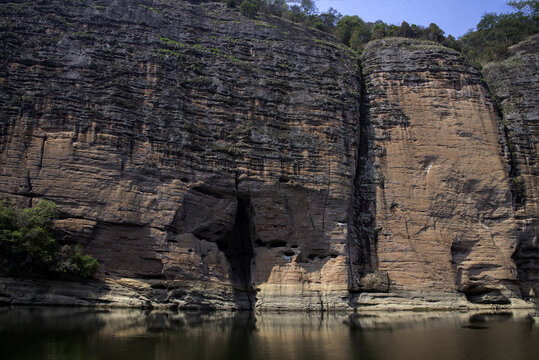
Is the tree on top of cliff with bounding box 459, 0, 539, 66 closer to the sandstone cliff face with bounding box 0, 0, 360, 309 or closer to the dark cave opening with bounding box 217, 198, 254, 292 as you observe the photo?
the sandstone cliff face with bounding box 0, 0, 360, 309

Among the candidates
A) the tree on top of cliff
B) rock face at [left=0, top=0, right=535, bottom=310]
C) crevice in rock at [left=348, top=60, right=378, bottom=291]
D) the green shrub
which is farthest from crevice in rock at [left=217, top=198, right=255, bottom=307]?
Result: the tree on top of cliff

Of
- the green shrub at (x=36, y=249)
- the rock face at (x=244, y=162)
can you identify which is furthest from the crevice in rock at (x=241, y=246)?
the green shrub at (x=36, y=249)

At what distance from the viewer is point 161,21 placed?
32.7 meters

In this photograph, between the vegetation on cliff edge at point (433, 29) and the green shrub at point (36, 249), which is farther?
the vegetation on cliff edge at point (433, 29)

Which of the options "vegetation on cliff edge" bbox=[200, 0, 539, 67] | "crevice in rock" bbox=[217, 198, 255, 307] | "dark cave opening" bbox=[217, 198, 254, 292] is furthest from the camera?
"vegetation on cliff edge" bbox=[200, 0, 539, 67]

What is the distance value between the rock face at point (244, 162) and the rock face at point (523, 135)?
52.5 inches

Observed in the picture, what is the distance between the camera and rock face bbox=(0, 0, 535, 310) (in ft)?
81.4

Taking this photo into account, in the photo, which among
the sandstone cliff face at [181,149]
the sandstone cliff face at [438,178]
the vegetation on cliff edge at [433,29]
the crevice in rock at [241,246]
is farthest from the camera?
the vegetation on cliff edge at [433,29]

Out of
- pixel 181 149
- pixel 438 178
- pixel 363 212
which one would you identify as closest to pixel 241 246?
pixel 181 149

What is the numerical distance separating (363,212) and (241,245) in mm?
8718

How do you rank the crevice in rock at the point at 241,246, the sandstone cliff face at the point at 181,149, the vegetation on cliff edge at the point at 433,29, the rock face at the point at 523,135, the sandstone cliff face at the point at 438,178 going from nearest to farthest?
the sandstone cliff face at the point at 181,149
the crevice in rock at the point at 241,246
the sandstone cliff face at the point at 438,178
the rock face at the point at 523,135
the vegetation on cliff edge at the point at 433,29

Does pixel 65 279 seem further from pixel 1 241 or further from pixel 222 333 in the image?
pixel 222 333

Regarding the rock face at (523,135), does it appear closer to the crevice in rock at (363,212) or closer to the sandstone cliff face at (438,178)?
the sandstone cliff face at (438,178)

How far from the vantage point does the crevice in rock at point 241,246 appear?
28578mm
